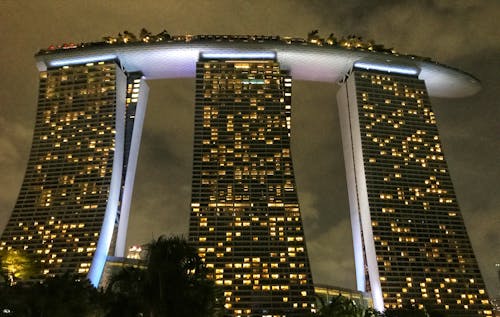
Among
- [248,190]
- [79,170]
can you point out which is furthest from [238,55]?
[79,170]

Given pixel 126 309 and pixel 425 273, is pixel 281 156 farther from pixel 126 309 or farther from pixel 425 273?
pixel 126 309

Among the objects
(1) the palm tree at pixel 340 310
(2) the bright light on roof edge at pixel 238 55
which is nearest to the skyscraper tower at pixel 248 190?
(2) the bright light on roof edge at pixel 238 55

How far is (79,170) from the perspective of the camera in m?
154

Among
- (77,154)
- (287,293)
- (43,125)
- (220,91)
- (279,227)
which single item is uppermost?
(220,91)

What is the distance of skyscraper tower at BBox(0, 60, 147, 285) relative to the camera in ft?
470

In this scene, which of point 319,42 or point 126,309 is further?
point 319,42

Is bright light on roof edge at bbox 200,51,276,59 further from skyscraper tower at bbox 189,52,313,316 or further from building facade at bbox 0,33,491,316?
building facade at bbox 0,33,491,316

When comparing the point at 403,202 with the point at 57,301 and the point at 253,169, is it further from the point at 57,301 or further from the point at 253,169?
the point at 57,301

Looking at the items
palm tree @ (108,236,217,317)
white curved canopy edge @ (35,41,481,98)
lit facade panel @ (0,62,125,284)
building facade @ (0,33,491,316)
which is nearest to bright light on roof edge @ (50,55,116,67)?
white curved canopy edge @ (35,41,481,98)

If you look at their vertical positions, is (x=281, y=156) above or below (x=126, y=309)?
above

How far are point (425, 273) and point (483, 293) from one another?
1806 cm

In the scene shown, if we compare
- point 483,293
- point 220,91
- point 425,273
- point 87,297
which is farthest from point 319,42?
point 87,297

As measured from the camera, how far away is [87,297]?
2041 inches

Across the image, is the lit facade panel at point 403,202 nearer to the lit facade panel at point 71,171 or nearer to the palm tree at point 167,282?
the lit facade panel at point 71,171
